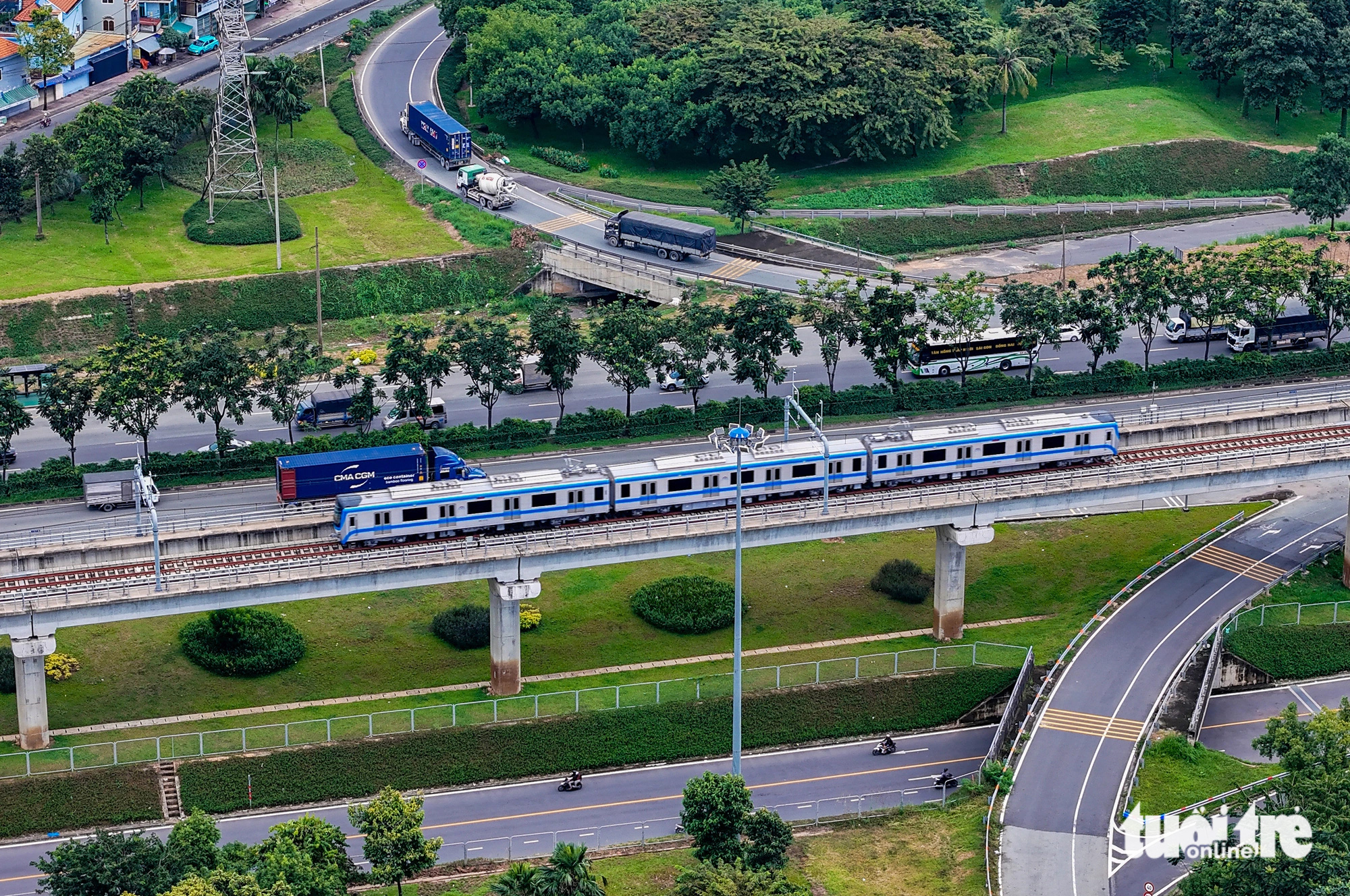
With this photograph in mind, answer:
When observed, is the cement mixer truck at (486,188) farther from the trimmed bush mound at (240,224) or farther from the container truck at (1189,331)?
the container truck at (1189,331)

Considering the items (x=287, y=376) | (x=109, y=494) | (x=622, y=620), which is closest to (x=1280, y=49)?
(x=622, y=620)

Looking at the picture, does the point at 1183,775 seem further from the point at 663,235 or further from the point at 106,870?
the point at 663,235

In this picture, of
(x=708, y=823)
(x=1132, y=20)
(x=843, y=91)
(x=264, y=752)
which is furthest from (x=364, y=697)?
(x=1132, y=20)

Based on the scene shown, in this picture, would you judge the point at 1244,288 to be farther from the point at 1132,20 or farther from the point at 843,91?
the point at 1132,20

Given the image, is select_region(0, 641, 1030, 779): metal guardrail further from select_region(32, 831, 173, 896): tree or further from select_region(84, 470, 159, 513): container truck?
select_region(84, 470, 159, 513): container truck

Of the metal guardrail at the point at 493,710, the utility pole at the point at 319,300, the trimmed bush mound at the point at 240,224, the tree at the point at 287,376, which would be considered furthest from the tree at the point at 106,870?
the trimmed bush mound at the point at 240,224

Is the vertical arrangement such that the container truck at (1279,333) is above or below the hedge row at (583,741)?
above
